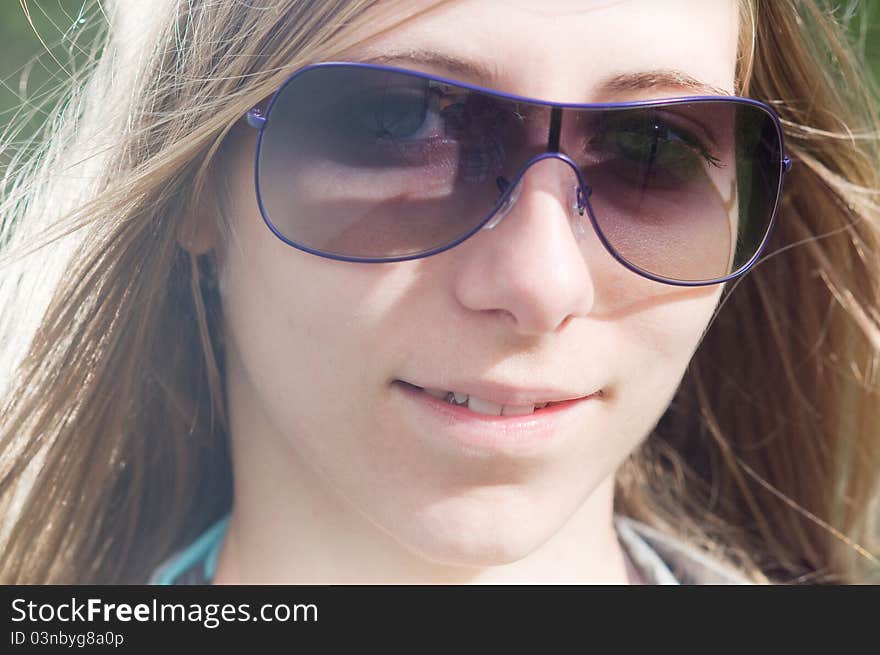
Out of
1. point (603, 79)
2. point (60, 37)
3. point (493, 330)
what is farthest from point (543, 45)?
point (60, 37)

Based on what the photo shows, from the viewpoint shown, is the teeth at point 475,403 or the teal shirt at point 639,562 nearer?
the teeth at point 475,403

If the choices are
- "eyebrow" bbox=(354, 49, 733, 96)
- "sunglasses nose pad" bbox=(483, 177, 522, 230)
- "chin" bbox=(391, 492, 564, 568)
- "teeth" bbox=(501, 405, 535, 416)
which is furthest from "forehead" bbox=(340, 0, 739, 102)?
"chin" bbox=(391, 492, 564, 568)

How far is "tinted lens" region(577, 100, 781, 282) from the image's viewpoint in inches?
42.0

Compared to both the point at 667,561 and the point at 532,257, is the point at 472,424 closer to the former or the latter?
the point at 532,257

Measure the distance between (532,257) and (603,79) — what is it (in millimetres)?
223

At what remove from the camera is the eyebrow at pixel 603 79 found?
3.30ft

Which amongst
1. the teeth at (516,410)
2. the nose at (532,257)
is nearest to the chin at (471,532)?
the teeth at (516,410)

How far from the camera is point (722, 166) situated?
1166mm

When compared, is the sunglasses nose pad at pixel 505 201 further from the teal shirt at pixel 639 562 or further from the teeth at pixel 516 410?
the teal shirt at pixel 639 562

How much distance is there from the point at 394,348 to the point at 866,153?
97 centimetres
